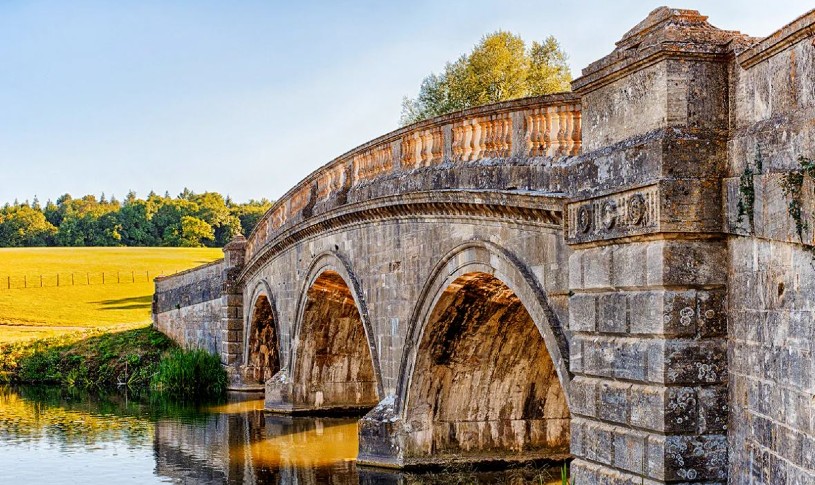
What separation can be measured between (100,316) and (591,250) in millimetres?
30198

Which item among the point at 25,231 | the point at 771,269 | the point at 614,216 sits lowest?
the point at 771,269

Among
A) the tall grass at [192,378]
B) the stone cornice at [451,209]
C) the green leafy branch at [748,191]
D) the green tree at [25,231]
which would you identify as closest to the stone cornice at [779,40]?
the green leafy branch at [748,191]

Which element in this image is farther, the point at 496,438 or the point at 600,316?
the point at 496,438

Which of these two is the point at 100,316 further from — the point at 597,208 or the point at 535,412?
the point at 597,208

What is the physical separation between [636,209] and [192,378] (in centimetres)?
1651

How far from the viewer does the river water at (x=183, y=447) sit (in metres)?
11.9

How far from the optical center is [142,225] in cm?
7431

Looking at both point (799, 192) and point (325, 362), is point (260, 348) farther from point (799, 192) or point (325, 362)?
point (799, 192)

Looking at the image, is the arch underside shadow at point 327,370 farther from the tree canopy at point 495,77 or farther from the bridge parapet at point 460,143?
the tree canopy at point 495,77

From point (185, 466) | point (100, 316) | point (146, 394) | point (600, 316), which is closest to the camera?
point (600, 316)

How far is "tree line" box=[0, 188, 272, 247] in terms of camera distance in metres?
72.9

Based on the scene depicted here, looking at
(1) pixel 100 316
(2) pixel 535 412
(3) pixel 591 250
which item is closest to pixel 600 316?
(3) pixel 591 250

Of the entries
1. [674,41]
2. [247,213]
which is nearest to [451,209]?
[674,41]

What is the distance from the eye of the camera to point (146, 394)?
2147 centimetres
